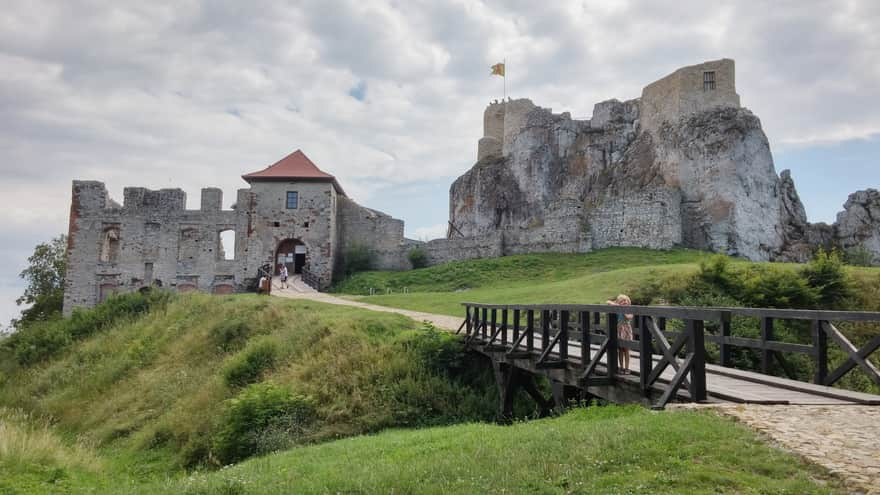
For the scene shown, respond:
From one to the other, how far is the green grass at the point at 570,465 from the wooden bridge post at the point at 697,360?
50 cm

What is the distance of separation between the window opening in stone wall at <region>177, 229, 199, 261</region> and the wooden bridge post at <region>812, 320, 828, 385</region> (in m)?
34.5

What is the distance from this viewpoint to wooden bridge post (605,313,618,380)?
295 inches

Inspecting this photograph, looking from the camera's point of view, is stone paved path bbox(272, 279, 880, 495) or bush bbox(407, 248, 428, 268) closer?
stone paved path bbox(272, 279, 880, 495)

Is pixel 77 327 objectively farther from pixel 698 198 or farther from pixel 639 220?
pixel 698 198

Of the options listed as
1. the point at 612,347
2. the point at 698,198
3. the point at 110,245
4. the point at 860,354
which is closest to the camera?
the point at 860,354

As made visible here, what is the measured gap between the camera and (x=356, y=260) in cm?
3716

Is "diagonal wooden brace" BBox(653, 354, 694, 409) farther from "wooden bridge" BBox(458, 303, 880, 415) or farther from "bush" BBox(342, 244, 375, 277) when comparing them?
"bush" BBox(342, 244, 375, 277)

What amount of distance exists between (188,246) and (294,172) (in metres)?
7.75

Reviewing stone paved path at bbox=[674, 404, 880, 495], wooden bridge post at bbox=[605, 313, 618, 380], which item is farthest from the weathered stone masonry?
stone paved path at bbox=[674, 404, 880, 495]

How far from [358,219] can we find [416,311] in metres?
18.8

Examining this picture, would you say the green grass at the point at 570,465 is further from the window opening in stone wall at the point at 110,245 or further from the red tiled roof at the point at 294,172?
the window opening in stone wall at the point at 110,245

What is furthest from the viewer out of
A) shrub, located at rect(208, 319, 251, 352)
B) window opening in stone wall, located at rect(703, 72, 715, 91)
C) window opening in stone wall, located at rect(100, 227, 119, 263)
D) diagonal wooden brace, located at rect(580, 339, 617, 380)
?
window opening in stone wall, located at rect(100, 227, 119, 263)

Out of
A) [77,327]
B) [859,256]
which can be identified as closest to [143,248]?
[77,327]

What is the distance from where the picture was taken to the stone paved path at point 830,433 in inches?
173
